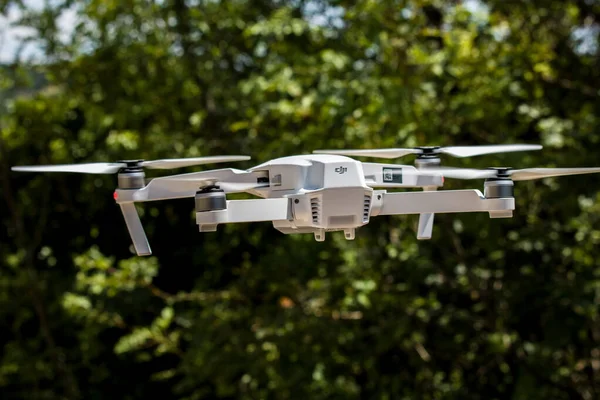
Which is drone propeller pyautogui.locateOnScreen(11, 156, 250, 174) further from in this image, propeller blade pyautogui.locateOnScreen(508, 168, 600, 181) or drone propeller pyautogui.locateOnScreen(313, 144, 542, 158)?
propeller blade pyautogui.locateOnScreen(508, 168, 600, 181)

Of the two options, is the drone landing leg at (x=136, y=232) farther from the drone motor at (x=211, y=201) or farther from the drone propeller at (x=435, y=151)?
the drone propeller at (x=435, y=151)

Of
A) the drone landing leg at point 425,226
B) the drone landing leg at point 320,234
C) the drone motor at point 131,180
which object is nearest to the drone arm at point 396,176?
the drone landing leg at point 320,234

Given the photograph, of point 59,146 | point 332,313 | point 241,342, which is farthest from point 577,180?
point 59,146

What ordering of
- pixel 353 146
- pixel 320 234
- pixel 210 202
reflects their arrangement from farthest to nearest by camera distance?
pixel 353 146 → pixel 320 234 → pixel 210 202

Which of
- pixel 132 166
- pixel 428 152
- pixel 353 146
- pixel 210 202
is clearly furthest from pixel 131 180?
pixel 353 146

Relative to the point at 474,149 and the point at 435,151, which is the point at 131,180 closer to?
the point at 435,151

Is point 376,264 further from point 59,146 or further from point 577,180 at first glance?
point 59,146
